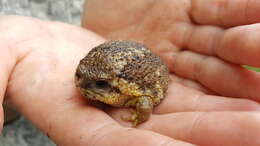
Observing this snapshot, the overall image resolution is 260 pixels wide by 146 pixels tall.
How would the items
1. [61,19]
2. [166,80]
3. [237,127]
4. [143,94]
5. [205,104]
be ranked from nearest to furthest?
[237,127]
[205,104]
[143,94]
[166,80]
[61,19]

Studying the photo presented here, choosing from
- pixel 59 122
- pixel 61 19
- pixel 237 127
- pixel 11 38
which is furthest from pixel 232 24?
pixel 61 19

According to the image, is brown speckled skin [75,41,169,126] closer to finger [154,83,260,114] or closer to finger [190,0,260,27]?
finger [154,83,260,114]

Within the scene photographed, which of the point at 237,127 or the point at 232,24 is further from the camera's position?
the point at 232,24

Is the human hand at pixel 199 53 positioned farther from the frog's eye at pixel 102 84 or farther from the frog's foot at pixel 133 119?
the frog's eye at pixel 102 84

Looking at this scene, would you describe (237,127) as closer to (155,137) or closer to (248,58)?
Result: (155,137)

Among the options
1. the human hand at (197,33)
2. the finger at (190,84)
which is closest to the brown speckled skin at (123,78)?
the finger at (190,84)

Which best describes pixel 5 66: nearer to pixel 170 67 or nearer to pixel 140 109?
pixel 140 109
